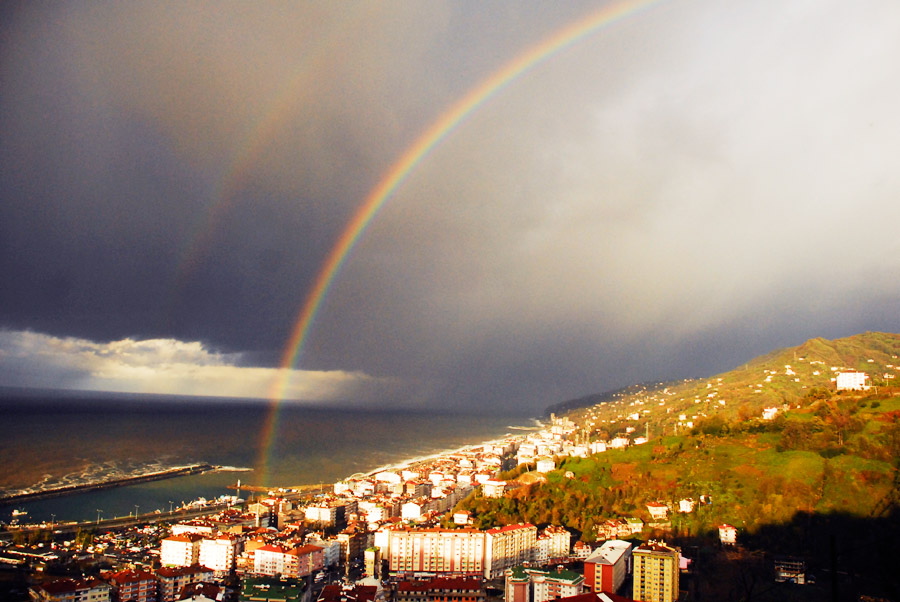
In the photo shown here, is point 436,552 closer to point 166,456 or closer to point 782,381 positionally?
point 166,456

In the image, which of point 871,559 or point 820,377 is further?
point 820,377

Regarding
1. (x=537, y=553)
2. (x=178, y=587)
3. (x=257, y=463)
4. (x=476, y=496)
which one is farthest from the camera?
(x=257, y=463)

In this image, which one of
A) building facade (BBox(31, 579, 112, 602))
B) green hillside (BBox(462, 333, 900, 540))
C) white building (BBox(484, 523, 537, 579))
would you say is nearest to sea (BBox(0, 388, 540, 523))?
building facade (BBox(31, 579, 112, 602))

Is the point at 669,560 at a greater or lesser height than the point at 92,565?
greater

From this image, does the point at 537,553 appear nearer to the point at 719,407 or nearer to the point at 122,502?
the point at 122,502

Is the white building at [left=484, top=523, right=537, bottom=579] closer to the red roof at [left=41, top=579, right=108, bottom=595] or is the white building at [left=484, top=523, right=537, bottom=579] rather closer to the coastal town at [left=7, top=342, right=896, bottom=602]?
the coastal town at [left=7, top=342, right=896, bottom=602]

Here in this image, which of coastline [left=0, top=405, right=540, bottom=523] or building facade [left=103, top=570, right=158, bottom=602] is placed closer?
building facade [left=103, top=570, right=158, bottom=602]

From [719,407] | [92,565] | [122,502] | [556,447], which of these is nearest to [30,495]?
[122,502]
